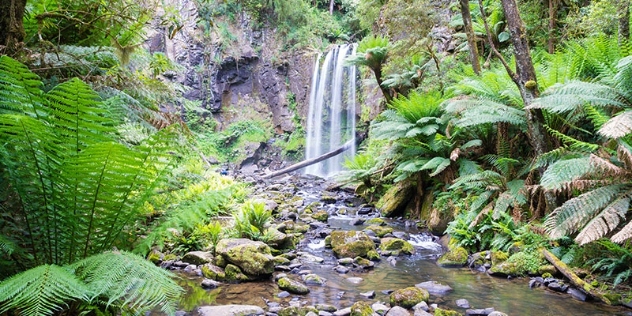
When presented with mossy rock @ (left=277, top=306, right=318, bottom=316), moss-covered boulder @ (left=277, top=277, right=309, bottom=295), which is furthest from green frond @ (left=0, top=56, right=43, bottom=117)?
moss-covered boulder @ (left=277, top=277, right=309, bottom=295)

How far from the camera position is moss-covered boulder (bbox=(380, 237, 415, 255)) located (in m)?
5.21

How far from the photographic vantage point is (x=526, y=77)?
441 cm

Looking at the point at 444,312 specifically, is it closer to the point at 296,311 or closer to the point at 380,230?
the point at 296,311

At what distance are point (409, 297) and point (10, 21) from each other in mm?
3340

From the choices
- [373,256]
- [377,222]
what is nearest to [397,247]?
[373,256]

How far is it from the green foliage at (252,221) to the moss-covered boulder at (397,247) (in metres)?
1.65

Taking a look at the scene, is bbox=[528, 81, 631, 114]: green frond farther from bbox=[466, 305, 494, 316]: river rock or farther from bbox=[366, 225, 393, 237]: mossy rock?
bbox=[366, 225, 393, 237]: mossy rock

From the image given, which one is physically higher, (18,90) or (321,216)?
(18,90)

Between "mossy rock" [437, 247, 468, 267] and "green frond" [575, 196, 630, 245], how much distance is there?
175 centimetres

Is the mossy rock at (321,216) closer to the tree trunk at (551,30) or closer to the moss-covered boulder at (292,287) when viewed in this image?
the moss-covered boulder at (292,287)

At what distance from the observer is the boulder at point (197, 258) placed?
14.3 feet

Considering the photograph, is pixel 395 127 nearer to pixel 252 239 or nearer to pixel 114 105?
pixel 252 239

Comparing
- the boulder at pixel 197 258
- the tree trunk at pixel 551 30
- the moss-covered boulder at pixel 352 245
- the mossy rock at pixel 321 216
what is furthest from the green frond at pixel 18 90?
the tree trunk at pixel 551 30

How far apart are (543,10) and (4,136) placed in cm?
801
